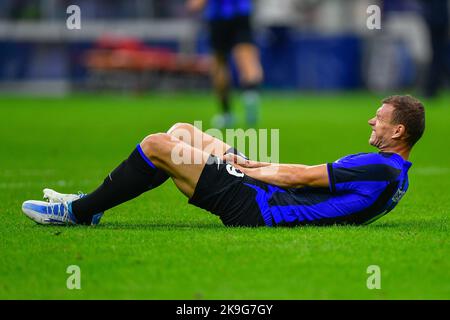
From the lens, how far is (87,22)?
3206cm

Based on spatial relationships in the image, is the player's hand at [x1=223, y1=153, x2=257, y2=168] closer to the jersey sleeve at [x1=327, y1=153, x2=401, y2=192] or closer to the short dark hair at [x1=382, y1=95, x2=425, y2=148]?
the jersey sleeve at [x1=327, y1=153, x2=401, y2=192]

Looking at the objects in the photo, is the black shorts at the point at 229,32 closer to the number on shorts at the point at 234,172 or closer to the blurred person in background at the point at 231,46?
the blurred person in background at the point at 231,46

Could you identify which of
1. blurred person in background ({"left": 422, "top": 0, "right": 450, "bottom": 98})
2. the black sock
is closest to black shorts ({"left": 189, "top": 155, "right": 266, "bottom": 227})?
the black sock

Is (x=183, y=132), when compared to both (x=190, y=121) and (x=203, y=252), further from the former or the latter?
(x=190, y=121)

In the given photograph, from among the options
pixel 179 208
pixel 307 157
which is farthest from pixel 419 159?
pixel 179 208

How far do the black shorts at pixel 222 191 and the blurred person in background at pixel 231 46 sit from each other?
10328mm

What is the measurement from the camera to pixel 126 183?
21.8 feet

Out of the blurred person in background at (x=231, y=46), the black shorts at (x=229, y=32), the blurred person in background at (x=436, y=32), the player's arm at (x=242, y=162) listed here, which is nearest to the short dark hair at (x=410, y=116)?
the player's arm at (x=242, y=162)

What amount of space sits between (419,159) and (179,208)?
4.99 metres

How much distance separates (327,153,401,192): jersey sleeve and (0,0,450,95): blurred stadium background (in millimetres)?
23042

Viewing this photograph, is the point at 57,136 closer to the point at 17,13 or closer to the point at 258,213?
the point at 258,213

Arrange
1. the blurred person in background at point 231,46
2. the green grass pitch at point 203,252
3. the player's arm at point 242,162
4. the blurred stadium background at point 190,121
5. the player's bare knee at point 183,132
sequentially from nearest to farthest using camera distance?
1. the green grass pitch at point 203,252
2. the blurred stadium background at point 190,121
3. the player's arm at point 242,162
4. the player's bare knee at point 183,132
5. the blurred person in background at point 231,46

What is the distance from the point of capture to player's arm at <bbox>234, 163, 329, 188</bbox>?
648 cm

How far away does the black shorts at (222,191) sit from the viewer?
21.7 feet
